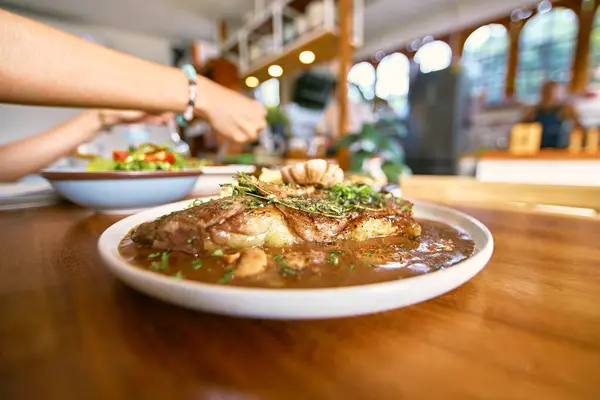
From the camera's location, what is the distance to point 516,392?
300mm

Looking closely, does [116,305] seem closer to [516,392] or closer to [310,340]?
[310,340]

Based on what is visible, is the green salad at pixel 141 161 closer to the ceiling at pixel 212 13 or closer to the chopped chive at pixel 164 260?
the chopped chive at pixel 164 260

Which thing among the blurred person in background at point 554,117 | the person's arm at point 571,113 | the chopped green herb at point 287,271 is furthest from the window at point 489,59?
the chopped green herb at point 287,271

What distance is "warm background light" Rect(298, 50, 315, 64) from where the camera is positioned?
3.86 m

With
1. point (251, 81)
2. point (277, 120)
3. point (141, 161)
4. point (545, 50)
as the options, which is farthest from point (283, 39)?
point (545, 50)

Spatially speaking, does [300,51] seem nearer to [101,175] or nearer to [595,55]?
[101,175]

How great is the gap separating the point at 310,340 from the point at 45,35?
1080 mm

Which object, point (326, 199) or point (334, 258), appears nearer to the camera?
point (334, 258)

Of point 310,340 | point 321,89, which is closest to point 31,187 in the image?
point 310,340

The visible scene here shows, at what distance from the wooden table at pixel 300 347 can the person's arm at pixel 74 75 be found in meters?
0.62

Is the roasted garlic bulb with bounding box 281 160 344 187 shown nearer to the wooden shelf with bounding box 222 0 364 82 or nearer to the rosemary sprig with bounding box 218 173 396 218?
the rosemary sprig with bounding box 218 173 396 218

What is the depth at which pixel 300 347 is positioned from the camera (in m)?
0.37

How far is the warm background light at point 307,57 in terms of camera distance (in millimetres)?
3855

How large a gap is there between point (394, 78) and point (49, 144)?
24.6 feet
